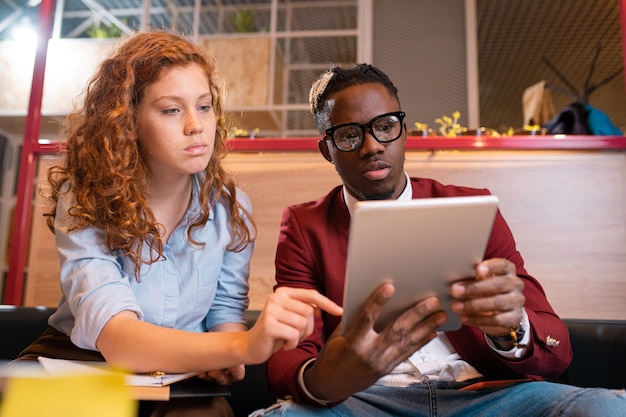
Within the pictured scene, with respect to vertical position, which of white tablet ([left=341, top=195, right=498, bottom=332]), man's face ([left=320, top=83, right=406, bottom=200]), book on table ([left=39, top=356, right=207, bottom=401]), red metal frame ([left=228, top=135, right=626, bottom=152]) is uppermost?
red metal frame ([left=228, top=135, right=626, bottom=152])

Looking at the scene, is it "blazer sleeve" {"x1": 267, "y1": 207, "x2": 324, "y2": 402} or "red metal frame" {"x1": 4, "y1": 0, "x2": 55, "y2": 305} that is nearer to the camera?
"blazer sleeve" {"x1": 267, "y1": 207, "x2": 324, "y2": 402}

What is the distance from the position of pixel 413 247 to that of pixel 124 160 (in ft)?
2.34

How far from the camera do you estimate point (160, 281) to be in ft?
3.91

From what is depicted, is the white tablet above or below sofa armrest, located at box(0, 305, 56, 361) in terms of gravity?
above

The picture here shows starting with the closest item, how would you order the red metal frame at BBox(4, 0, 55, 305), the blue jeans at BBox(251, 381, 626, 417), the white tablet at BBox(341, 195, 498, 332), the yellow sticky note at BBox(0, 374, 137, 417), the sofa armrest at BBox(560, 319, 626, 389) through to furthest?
the yellow sticky note at BBox(0, 374, 137, 417), the white tablet at BBox(341, 195, 498, 332), the blue jeans at BBox(251, 381, 626, 417), the sofa armrest at BBox(560, 319, 626, 389), the red metal frame at BBox(4, 0, 55, 305)

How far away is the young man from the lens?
0.86 metres

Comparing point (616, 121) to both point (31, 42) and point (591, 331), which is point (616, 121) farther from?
point (591, 331)

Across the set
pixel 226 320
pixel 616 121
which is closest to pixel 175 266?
pixel 226 320

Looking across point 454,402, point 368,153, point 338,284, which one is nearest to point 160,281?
point 338,284

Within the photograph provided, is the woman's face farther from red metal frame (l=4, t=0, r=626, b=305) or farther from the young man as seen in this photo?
red metal frame (l=4, t=0, r=626, b=305)

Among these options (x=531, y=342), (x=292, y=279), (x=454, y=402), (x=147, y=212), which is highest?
(x=147, y=212)

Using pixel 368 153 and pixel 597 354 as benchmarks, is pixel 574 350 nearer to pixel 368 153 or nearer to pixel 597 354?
pixel 597 354

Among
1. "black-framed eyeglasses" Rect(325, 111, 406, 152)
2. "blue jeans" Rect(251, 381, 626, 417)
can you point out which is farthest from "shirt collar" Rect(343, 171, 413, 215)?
"blue jeans" Rect(251, 381, 626, 417)

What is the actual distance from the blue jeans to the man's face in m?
0.43
